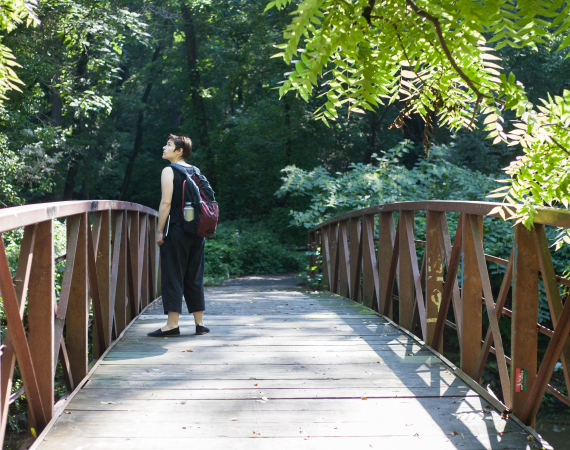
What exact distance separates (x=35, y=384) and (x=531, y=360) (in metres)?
2.18

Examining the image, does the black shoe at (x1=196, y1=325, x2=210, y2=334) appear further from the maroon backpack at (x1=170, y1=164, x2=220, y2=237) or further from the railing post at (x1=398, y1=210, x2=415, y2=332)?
the railing post at (x1=398, y1=210, x2=415, y2=332)

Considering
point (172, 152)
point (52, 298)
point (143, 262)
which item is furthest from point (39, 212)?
point (143, 262)

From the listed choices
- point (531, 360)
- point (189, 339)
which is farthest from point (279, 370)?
point (531, 360)

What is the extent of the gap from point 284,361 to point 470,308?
116cm

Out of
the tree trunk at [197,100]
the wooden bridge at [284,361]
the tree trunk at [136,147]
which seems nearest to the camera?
the wooden bridge at [284,361]

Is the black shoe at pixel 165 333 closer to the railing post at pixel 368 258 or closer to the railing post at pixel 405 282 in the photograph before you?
the railing post at pixel 405 282

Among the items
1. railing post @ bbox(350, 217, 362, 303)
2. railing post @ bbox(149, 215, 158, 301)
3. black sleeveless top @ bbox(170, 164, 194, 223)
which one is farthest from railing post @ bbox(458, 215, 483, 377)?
railing post @ bbox(149, 215, 158, 301)

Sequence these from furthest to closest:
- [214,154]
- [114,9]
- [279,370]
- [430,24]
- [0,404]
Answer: [214,154] → [114,9] → [279,370] → [0,404] → [430,24]

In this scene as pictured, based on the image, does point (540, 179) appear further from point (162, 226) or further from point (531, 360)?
point (162, 226)

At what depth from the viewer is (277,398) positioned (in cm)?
277

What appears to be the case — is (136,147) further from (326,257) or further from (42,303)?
(42,303)

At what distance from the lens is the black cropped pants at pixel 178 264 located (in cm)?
402

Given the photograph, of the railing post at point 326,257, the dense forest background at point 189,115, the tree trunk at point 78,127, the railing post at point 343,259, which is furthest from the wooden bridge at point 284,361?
the tree trunk at point 78,127

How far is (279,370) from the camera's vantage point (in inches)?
127
